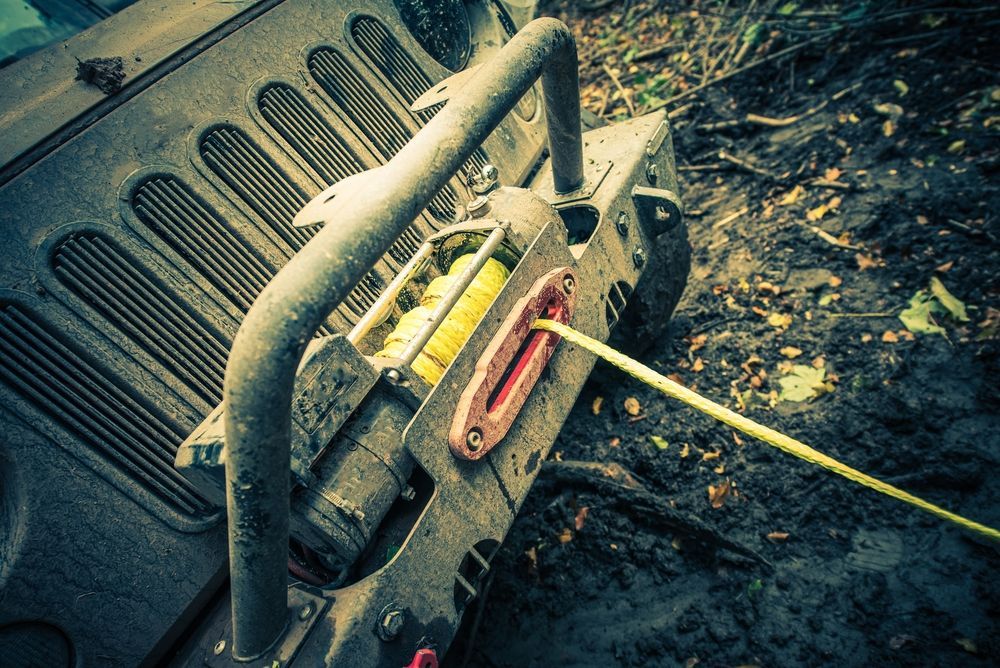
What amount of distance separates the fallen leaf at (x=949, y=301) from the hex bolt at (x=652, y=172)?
170 centimetres

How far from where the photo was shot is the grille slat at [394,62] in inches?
102

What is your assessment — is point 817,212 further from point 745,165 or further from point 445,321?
point 445,321

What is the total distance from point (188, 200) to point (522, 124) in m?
1.76

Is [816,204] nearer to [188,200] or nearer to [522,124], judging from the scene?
[522,124]

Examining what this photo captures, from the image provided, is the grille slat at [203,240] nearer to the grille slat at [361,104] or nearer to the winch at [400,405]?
the winch at [400,405]

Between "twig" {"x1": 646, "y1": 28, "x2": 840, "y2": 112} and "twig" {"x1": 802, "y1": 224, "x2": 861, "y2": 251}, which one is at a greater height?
"twig" {"x1": 646, "y1": 28, "x2": 840, "y2": 112}

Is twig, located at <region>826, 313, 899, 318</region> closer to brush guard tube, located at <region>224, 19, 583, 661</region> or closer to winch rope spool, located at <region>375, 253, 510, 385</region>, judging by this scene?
winch rope spool, located at <region>375, 253, 510, 385</region>

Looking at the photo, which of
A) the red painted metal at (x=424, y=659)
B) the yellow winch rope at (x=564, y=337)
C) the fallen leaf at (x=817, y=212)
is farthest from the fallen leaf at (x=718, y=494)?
the fallen leaf at (x=817, y=212)

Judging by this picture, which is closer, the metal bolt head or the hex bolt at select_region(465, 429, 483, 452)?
the hex bolt at select_region(465, 429, 483, 452)

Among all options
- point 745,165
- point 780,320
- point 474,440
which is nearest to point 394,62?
point 474,440

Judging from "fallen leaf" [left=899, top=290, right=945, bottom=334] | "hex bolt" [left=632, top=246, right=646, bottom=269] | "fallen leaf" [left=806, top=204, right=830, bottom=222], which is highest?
"hex bolt" [left=632, top=246, right=646, bottom=269]

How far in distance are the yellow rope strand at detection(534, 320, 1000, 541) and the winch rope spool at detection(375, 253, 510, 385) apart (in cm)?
26

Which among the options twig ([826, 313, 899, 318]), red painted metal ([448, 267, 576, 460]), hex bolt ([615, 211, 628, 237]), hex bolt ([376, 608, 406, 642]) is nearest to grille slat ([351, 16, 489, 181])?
hex bolt ([615, 211, 628, 237])

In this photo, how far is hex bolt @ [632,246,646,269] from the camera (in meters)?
2.28
